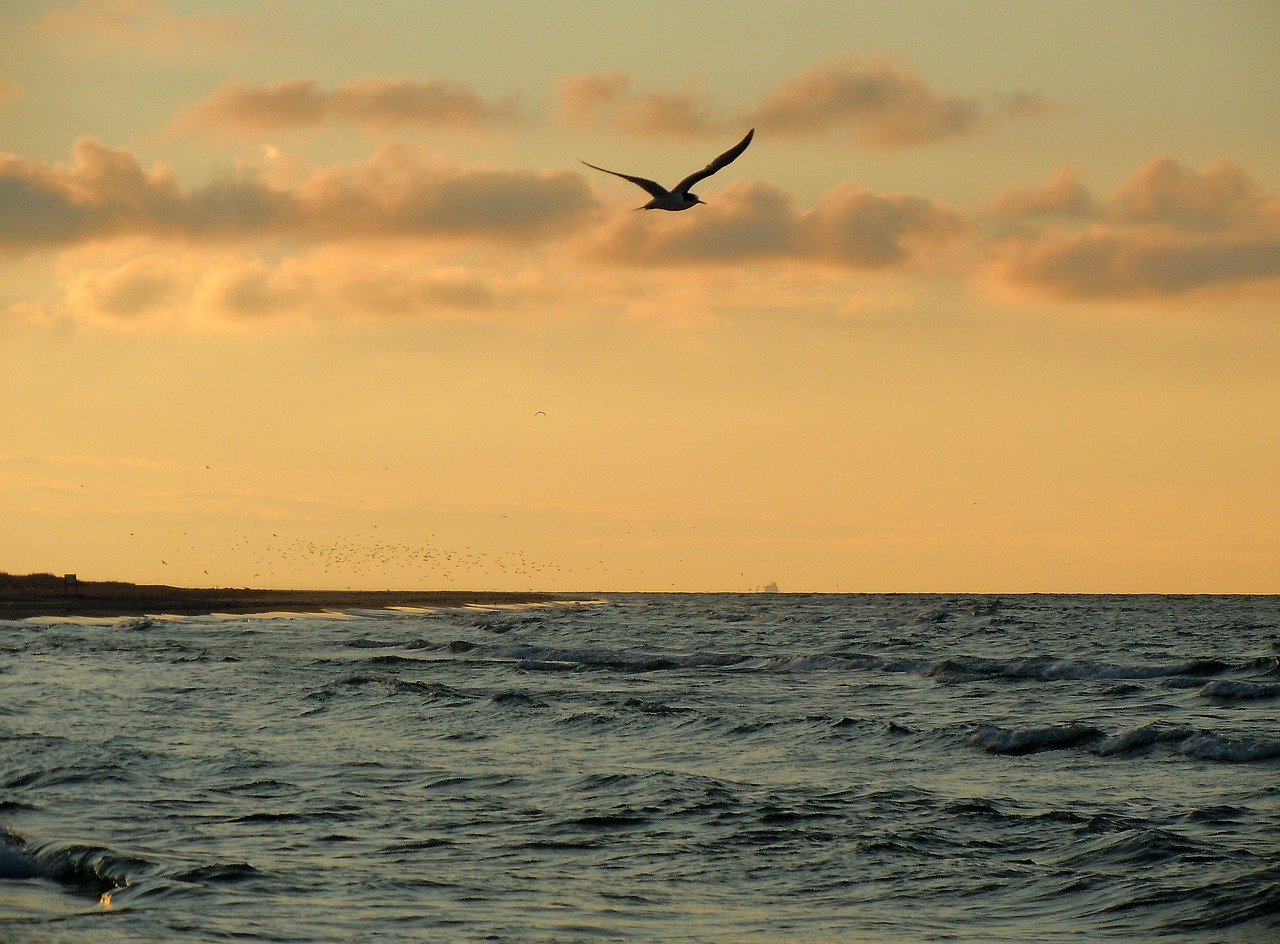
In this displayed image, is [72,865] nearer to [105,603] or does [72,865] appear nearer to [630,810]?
[630,810]

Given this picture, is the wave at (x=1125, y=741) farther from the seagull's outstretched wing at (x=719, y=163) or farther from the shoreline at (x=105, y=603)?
the shoreline at (x=105, y=603)

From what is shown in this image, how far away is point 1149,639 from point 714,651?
81.9ft

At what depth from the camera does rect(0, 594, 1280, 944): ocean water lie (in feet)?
37.6

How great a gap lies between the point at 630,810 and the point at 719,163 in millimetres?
9243

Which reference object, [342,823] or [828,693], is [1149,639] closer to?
[828,693]

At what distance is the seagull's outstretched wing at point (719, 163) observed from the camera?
1919 cm

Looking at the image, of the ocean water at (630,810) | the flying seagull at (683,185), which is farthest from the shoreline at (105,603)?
the flying seagull at (683,185)

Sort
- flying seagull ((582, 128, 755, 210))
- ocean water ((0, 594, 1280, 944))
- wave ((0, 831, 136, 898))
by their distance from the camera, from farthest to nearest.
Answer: flying seagull ((582, 128, 755, 210))
wave ((0, 831, 136, 898))
ocean water ((0, 594, 1280, 944))

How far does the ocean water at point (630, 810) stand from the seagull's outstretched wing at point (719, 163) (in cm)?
855

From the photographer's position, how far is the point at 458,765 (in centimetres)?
1967

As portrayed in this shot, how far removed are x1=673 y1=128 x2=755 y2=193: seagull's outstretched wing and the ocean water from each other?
855 cm

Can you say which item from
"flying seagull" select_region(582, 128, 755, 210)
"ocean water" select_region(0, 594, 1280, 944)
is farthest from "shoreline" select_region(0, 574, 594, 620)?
"flying seagull" select_region(582, 128, 755, 210)

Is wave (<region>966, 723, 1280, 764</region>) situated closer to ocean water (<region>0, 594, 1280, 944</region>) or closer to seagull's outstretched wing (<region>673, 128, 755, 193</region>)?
ocean water (<region>0, 594, 1280, 944</region>)

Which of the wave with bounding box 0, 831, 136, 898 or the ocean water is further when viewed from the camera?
the wave with bounding box 0, 831, 136, 898
